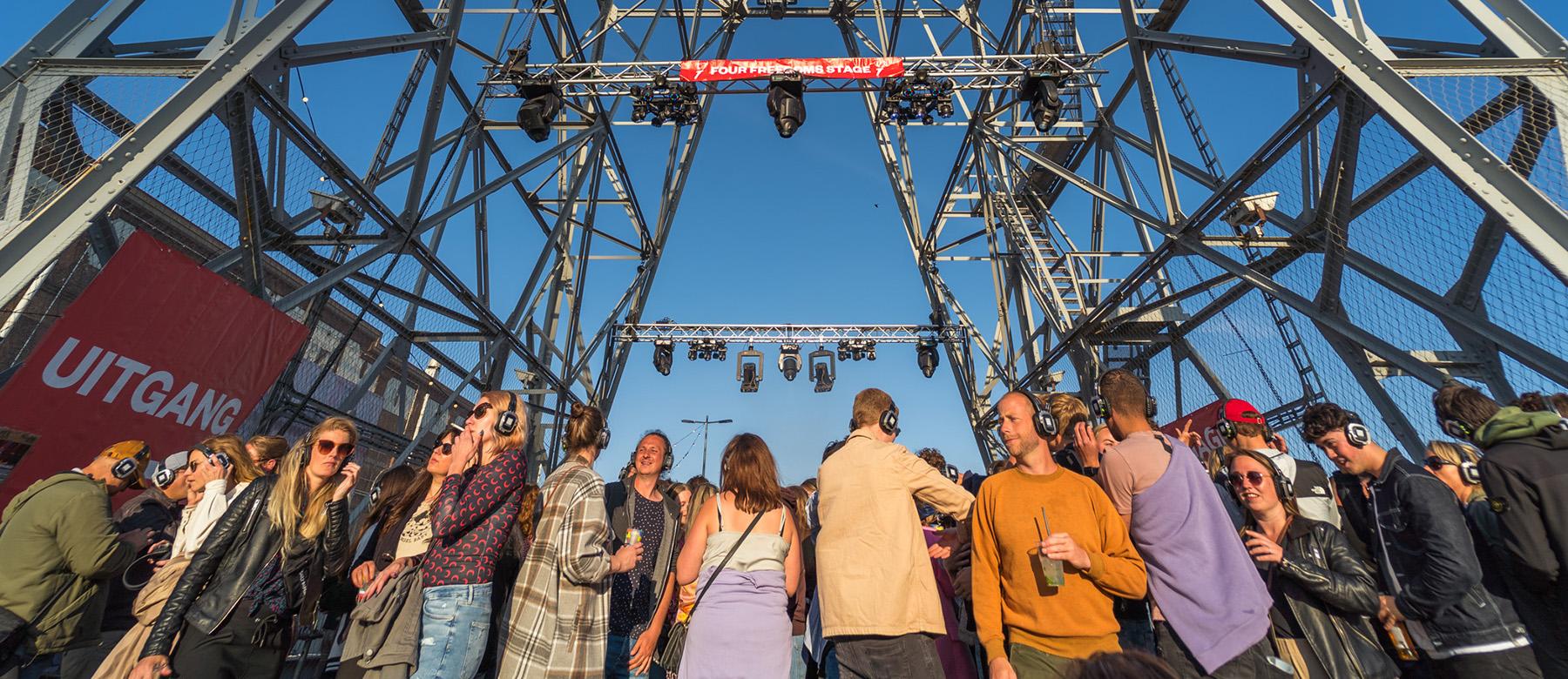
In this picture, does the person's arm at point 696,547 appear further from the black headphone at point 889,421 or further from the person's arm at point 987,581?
the person's arm at point 987,581

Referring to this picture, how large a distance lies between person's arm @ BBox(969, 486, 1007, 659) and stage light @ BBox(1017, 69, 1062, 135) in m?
8.58

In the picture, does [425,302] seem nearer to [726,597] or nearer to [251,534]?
[251,534]

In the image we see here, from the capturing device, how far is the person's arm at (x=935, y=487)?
2.83 metres

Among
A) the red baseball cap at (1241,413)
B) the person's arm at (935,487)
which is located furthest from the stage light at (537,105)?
the red baseball cap at (1241,413)

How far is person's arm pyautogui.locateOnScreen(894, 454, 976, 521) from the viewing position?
2.83m

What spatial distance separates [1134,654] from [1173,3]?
874cm

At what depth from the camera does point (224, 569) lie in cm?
279

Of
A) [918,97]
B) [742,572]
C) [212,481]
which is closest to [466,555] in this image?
[742,572]

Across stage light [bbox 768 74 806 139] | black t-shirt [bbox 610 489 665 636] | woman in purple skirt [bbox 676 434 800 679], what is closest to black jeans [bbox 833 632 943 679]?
woman in purple skirt [bbox 676 434 800 679]

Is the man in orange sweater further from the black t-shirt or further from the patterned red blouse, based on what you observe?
the black t-shirt

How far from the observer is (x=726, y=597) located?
2.85 m

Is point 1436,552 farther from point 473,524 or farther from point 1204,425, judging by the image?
point 1204,425

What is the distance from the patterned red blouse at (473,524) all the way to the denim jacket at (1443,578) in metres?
3.98

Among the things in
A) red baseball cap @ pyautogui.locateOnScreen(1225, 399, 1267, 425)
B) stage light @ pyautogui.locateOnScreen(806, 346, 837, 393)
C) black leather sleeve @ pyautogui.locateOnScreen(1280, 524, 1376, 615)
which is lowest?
black leather sleeve @ pyautogui.locateOnScreen(1280, 524, 1376, 615)
